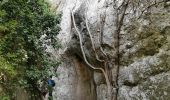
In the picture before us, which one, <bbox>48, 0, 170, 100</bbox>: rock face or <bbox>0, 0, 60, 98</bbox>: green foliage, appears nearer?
<bbox>48, 0, 170, 100</bbox>: rock face

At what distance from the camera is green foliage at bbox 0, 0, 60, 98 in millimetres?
8484

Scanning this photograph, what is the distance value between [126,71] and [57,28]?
7.75ft

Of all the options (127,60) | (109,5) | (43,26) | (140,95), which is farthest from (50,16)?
(140,95)

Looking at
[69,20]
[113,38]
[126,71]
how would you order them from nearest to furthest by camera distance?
1. [126,71]
2. [113,38]
3. [69,20]

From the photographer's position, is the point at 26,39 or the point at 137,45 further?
the point at 26,39

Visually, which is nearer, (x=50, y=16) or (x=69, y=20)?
(x=50, y=16)

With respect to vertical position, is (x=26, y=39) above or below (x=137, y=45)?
above

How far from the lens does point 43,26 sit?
935 centimetres

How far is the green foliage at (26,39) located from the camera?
8.48 metres

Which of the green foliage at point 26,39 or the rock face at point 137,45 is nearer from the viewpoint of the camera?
the rock face at point 137,45

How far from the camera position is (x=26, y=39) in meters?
8.91

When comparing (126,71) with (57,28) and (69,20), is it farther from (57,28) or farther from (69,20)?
(69,20)

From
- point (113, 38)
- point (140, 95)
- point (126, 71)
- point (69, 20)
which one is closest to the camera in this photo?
point (140, 95)

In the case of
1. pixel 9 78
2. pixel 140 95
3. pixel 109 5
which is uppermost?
pixel 109 5
